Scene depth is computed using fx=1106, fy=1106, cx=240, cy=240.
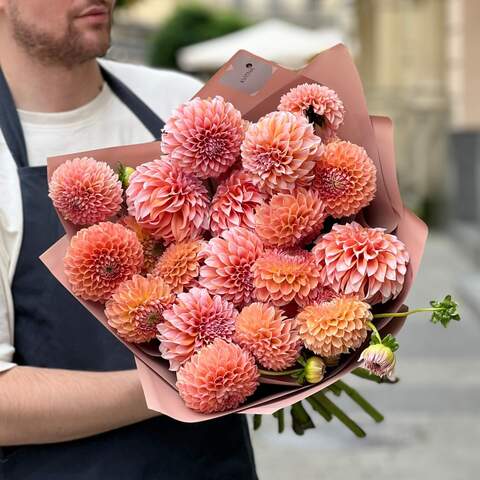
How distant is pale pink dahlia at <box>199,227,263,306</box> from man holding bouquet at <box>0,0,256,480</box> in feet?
1.19

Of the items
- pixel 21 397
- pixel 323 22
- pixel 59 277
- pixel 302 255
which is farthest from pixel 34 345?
pixel 323 22

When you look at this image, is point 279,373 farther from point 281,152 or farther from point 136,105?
point 136,105

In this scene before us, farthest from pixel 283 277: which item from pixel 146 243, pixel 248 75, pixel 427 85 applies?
pixel 427 85

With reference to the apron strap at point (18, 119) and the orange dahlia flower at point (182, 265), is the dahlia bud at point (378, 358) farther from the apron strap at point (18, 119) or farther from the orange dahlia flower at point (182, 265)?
the apron strap at point (18, 119)

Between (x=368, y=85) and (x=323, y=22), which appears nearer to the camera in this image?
(x=368, y=85)

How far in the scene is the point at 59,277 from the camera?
1921 millimetres

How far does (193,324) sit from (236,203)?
0.73 ft

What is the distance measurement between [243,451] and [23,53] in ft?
3.14

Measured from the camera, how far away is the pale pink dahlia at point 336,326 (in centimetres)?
173

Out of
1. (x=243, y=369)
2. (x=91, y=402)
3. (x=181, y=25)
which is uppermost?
(x=243, y=369)

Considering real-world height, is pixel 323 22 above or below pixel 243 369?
below

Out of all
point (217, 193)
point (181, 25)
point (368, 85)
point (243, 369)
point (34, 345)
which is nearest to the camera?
point (243, 369)

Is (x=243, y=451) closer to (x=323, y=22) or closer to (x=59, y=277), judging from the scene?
(x=59, y=277)

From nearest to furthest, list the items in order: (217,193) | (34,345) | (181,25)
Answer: (217,193) < (34,345) < (181,25)
